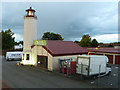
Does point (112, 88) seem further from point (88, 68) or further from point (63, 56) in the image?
point (63, 56)

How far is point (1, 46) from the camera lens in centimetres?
5359

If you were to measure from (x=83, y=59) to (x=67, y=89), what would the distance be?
18.1 feet

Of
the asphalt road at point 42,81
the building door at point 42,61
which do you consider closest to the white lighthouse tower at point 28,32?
the building door at point 42,61

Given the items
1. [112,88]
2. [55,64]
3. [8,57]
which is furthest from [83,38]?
[112,88]

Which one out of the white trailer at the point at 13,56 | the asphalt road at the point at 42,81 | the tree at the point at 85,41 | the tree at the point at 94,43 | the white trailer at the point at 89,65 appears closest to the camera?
the asphalt road at the point at 42,81

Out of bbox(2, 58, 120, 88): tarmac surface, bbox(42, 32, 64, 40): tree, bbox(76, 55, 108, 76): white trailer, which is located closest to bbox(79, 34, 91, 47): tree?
bbox(42, 32, 64, 40): tree

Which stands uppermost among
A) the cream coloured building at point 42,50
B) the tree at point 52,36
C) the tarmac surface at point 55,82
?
the tree at point 52,36

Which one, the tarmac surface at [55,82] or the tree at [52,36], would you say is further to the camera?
the tree at [52,36]

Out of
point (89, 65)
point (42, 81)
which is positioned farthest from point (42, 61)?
point (89, 65)

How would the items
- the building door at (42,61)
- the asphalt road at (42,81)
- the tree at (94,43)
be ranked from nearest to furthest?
the asphalt road at (42,81), the building door at (42,61), the tree at (94,43)

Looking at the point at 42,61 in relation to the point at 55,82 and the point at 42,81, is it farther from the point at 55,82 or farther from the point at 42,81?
the point at 55,82

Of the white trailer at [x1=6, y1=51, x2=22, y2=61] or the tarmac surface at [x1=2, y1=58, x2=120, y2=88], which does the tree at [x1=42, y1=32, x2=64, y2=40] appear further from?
the tarmac surface at [x1=2, y1=58, x2=120, y2=88]

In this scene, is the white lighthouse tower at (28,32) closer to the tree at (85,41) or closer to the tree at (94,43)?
the tree at (85,41)

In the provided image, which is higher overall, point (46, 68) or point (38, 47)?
point (38, 47)
